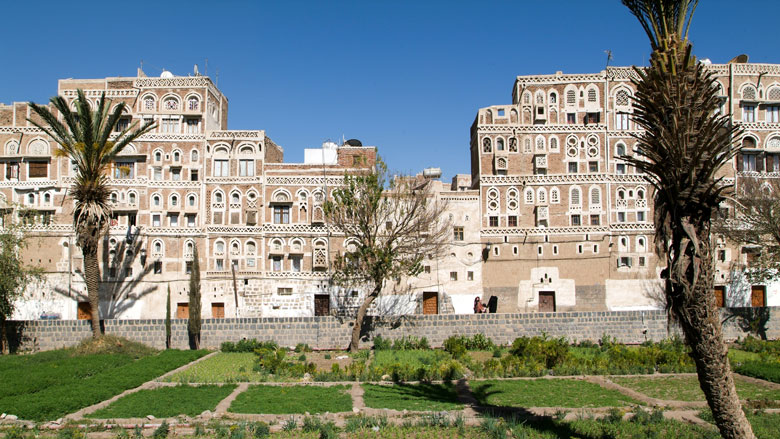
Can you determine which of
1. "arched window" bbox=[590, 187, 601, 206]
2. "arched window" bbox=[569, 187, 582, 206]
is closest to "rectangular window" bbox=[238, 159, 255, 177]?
"arched window" bbox=[569, 187, 582, 206]

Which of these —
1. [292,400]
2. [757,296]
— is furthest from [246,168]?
[757,296]

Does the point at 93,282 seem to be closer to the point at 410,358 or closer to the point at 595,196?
the point at 410,358

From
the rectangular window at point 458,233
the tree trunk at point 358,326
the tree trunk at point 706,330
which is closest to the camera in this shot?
the tree trunk at point 706,330

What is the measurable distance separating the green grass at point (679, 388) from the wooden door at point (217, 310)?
26921mm

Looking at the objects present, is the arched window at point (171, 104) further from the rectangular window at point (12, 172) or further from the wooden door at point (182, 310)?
the wooden door at point (182, 310)

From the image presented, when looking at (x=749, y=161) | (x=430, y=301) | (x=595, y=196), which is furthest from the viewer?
(x=749, y=161)

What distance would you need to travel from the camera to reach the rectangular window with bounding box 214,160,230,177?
45.0 m

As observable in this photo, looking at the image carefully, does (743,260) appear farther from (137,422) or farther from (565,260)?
(137,422)

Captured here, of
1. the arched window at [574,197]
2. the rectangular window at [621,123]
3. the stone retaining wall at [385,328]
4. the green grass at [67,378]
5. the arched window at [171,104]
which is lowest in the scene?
the green grass at [67,378]

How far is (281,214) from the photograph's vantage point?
4466 centimetres

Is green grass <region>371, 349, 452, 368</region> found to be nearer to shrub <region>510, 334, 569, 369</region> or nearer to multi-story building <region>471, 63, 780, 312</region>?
shrub <region>510, 334, 569, 369</region>

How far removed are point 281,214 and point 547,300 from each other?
64.1 feet

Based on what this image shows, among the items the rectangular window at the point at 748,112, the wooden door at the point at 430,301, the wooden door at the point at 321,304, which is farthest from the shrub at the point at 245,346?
the rectangular window at the point at 748,112

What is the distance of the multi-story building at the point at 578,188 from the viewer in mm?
43906
